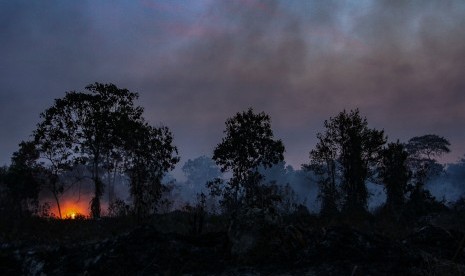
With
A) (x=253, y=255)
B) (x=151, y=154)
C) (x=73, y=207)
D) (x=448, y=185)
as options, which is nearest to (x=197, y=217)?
(x=151, y=154)

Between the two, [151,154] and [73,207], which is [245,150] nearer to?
[151,154]

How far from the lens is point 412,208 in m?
31.4

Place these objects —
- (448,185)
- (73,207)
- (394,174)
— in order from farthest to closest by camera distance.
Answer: (448,185)
(73,207)
(394,174)

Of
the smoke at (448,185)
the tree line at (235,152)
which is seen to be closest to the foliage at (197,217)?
the tree line at (235,152)

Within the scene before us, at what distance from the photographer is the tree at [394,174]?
33.8 meters

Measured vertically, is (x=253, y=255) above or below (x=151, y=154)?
below

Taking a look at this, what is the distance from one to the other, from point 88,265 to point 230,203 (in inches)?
801

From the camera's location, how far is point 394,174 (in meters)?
34.9

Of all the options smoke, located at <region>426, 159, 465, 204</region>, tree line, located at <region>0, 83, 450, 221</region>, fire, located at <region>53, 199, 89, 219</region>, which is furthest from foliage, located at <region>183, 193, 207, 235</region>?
smoke, located at <region>426, 159, 465, 204</region>

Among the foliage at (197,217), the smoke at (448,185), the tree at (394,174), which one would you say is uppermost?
the smoke at (448,185)

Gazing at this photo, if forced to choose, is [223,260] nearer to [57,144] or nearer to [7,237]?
[7,237]

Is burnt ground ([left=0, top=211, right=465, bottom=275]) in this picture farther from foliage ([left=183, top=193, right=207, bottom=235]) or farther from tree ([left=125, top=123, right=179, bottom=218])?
tree ([left=125, top=123, right=179, bottom=218])

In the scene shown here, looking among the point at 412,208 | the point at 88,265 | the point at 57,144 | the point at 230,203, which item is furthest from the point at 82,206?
the point at 88,265

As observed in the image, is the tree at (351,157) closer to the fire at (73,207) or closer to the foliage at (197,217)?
the foliage at (197,217)
